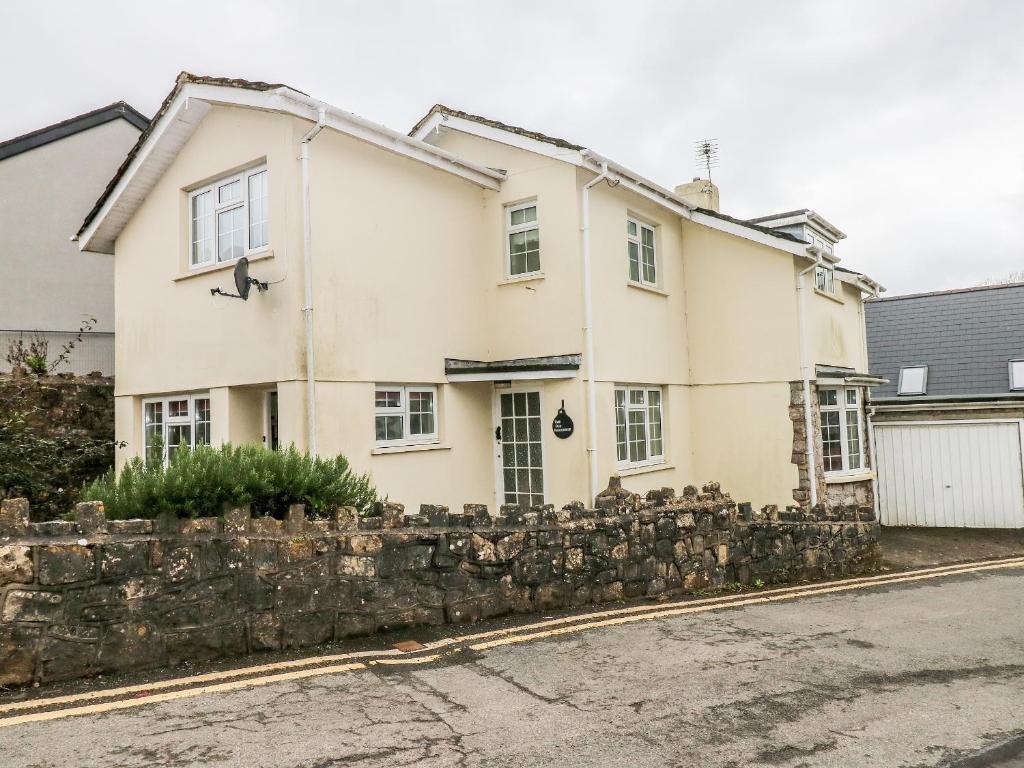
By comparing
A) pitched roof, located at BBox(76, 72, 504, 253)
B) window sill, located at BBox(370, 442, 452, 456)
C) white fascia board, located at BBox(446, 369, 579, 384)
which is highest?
pitched roof, located at BBox(76, 72, 504, 253)

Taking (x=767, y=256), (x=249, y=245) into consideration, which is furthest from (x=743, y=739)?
(x=767, y=256)

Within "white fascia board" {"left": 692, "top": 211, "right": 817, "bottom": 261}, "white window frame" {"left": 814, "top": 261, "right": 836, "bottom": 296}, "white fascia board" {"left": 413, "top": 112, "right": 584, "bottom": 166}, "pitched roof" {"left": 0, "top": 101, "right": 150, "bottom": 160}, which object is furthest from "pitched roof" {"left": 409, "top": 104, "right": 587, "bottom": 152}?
"pitched roof" {"left": 0, "top": 101, "right": 150, "bottom": 160}

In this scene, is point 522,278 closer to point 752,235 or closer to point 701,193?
point 752,235

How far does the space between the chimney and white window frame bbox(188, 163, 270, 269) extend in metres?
9.31

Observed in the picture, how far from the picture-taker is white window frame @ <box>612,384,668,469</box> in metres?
12.1

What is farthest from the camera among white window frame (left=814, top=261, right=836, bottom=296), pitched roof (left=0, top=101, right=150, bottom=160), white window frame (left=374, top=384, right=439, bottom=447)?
pitched roof (left=0, top=101, right=150, bottom=160)

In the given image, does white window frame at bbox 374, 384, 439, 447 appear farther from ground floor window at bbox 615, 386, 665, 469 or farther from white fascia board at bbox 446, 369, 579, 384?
ground floor window at bbox 615, 386, 665, 469

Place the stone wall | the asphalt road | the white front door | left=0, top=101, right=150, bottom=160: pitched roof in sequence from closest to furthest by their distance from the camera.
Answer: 1. the asphalt road
2. the stone wall
3. the white front door
4. left=0, top=101, right=150, bottom=160: pitched roof

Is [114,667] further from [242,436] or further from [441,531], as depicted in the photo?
[242,436]

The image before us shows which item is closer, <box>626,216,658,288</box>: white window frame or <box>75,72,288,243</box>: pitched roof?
<box>75,72,288,243</box>: pitched roof

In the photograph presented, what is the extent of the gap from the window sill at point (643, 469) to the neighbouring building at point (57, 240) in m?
11.2

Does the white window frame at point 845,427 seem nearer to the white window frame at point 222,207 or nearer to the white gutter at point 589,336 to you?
the white gutter at point 589,336

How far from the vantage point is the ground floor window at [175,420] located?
11141 mm

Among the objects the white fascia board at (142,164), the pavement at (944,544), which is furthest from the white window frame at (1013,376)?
the white fascia board at (142,164)
